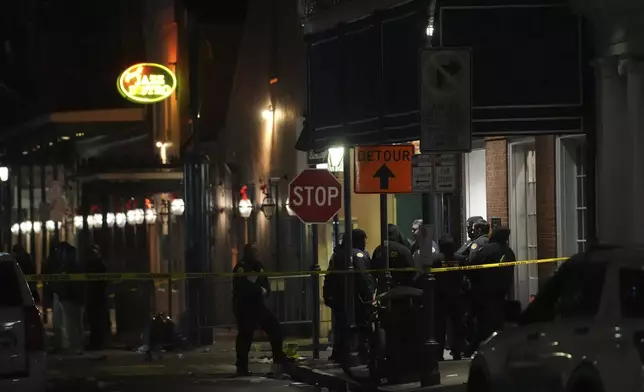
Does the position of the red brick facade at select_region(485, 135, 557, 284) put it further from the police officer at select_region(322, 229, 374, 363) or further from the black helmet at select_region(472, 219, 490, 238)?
the police officer at select_region(322, 229, 374, 363)

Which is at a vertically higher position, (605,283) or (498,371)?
(605,283)

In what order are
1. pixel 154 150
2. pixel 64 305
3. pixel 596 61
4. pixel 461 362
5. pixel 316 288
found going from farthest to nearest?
pixel 154 150 → pixel 64 305 → pixel 316 288 → pixel 461 362 → pixel 596 61

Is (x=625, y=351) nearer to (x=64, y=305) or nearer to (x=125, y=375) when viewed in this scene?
(x=125, y=375)

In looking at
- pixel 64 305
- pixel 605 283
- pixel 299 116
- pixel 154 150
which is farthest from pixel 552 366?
pixel 154 150

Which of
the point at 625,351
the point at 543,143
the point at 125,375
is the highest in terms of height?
the point at 543,143

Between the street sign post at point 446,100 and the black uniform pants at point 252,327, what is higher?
the street sign post at point 446,100

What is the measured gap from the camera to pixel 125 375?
19062mm

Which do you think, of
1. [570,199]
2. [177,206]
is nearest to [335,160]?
[570,199]

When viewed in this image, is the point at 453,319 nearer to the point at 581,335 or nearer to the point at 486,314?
the point at 486,314

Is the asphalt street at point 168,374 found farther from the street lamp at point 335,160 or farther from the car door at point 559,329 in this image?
the car door at point 559,329

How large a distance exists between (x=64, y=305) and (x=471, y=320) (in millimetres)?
7774

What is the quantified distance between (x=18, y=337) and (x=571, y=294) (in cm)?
500

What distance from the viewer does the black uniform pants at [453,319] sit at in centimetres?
1881

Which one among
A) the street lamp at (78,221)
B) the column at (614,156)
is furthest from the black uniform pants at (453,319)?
the street lamp at (78,221)
